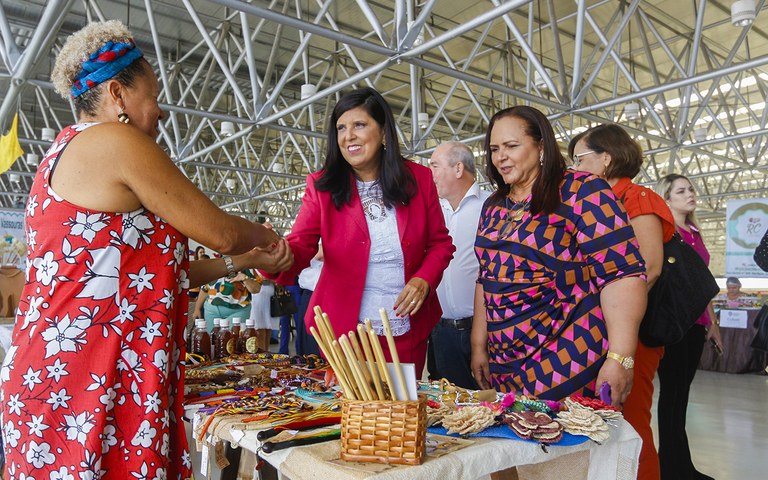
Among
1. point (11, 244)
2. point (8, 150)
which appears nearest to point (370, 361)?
point (8, 150)

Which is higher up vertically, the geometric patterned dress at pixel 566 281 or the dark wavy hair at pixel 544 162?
the dark wavy hair at pixel 544 162

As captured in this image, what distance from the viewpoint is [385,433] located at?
1010 millimetres

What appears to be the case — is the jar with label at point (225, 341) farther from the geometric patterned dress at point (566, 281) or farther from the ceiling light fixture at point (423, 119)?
the ceiling light fixture at point (423, 119)

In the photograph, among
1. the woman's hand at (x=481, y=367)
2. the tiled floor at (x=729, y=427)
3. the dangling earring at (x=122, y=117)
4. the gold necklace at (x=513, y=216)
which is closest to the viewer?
the dangling earring at (x=122, y=117)

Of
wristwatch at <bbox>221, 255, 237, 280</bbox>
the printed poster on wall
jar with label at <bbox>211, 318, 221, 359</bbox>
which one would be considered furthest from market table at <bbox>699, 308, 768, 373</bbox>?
wristwatch at <bbox>221, 255, 237, 280</bbox>

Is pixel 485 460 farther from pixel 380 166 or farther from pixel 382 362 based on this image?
pixel 380 166

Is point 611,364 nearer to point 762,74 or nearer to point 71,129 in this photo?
point 71,129

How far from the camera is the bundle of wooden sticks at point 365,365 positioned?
41.1 inches

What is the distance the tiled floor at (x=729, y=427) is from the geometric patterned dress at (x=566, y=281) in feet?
7.75

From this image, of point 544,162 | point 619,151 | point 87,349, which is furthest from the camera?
point 619,151

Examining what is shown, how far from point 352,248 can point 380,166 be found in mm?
320

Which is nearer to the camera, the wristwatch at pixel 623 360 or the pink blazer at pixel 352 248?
the wristwatch at pixel 623 360

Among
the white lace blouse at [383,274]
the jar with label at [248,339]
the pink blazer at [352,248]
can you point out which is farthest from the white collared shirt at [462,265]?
the jar with label at [248,339]

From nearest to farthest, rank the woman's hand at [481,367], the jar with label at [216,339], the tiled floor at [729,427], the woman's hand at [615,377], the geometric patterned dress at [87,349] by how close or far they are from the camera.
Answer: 1. the geometric patterned dress at [87,349]
2. the woman's hand at [615,377]
3. the woman's hand at [481,367]
4. the jar with label at [216,339]
5. the tiled floor at [729,427]
